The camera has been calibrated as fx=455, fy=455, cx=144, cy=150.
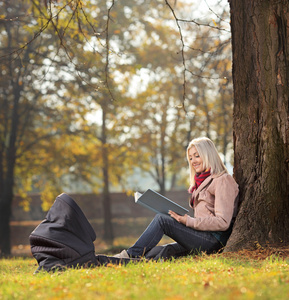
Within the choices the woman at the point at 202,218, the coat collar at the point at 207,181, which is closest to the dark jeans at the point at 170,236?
the woman at the point at 202,218

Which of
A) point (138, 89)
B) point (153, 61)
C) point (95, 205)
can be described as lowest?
point (95, 205)

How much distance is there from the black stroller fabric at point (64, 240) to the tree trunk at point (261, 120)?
156cm

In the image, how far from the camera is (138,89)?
56.8 ft

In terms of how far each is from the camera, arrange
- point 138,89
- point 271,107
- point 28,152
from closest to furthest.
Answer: point 271,107
point 28,152
point 138,89

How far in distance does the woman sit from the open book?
3.0 inches

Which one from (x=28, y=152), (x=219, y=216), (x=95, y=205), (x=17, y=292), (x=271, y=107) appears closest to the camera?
(x=17, y=292)

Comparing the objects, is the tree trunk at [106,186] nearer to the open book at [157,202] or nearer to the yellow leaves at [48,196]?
the yellow leaves at [48,196]

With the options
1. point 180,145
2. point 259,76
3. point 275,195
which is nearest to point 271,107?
point 259,76

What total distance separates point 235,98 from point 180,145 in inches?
512

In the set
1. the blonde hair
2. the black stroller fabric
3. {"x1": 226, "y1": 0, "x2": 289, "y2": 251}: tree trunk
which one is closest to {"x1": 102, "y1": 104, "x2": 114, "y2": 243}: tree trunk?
{"x1": 226, "y1": 0, "x2": 289, "y2": 251}: tree trunk

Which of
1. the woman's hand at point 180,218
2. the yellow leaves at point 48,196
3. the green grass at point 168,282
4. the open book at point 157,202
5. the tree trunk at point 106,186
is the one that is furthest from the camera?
the tree trunk at point 106,186

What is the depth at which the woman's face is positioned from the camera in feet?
17.7

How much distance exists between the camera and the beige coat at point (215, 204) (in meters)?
5.00

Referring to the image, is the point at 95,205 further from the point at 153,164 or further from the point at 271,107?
the point at 271,107
